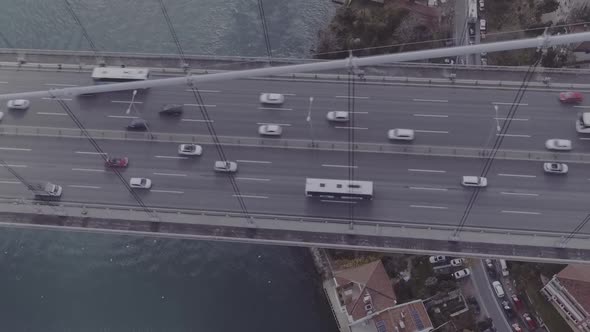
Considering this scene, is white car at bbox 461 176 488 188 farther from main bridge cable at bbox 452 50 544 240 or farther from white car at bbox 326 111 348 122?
white car at bbox 326 111 348 122

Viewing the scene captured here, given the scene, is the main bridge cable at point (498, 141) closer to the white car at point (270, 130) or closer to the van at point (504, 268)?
the van at point (504, 268)

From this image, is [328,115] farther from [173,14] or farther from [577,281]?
[173,14]

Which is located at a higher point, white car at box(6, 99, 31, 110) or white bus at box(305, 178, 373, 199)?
white car at box(6, 99, 31, 110)

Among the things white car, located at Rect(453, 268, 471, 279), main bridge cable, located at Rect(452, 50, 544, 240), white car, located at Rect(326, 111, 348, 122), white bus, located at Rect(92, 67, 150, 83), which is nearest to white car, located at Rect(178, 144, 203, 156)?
white bus, located at Rect(92, 67, 150, 83)

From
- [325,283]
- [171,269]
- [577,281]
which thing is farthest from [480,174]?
[171,269]

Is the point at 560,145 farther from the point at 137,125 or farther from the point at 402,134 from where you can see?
the point at 137,125

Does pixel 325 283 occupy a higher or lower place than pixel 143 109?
lower
